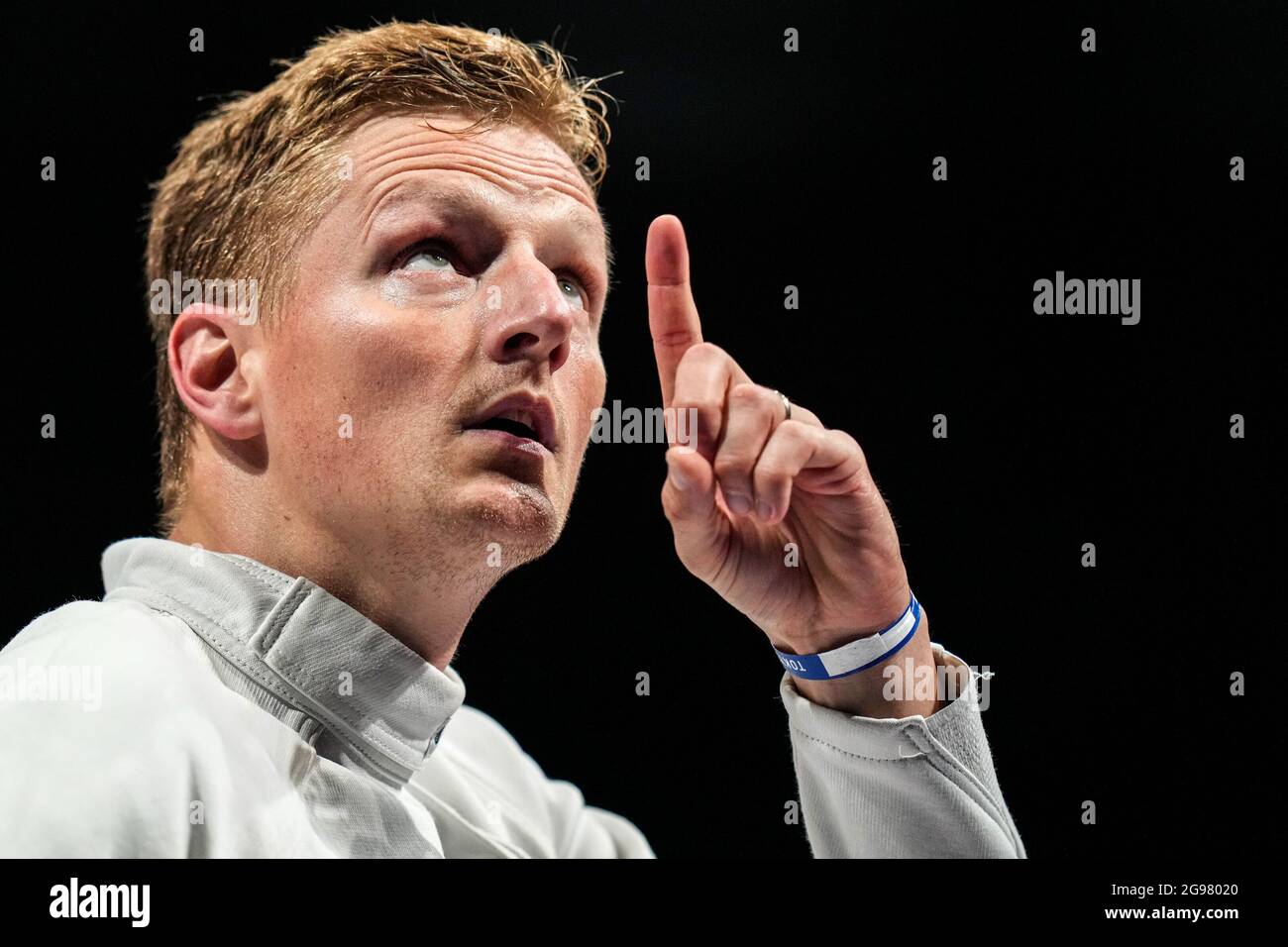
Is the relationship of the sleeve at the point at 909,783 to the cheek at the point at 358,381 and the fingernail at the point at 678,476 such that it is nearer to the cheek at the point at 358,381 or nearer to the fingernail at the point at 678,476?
the fingernail at the point at 678,476

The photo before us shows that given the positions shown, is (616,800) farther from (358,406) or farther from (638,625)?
(358,406)

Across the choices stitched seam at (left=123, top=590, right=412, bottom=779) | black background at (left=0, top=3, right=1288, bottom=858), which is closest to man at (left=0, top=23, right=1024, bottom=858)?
stitched seam at (left=123, top=590, right=412, bottom=779)

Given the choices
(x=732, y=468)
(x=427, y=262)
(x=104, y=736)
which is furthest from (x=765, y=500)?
(x=104, y=736)

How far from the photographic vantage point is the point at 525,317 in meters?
1.64

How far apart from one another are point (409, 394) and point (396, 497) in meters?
0.15

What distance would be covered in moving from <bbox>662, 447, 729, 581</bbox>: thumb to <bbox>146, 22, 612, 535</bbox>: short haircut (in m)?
0.65

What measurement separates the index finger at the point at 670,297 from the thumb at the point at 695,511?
0.59 ft

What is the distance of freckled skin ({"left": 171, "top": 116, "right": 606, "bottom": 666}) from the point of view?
5.35 feet

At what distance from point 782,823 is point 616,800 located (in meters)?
0.34

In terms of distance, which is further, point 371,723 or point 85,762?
point 371,723

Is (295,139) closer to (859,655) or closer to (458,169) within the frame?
(458,169)

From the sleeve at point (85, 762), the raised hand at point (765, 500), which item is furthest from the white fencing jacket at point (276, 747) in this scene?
the raised hand at point (765, 500)

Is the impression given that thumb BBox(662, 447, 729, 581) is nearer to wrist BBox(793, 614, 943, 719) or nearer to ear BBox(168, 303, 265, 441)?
wrist BBox(793, 614, 943, 719)
